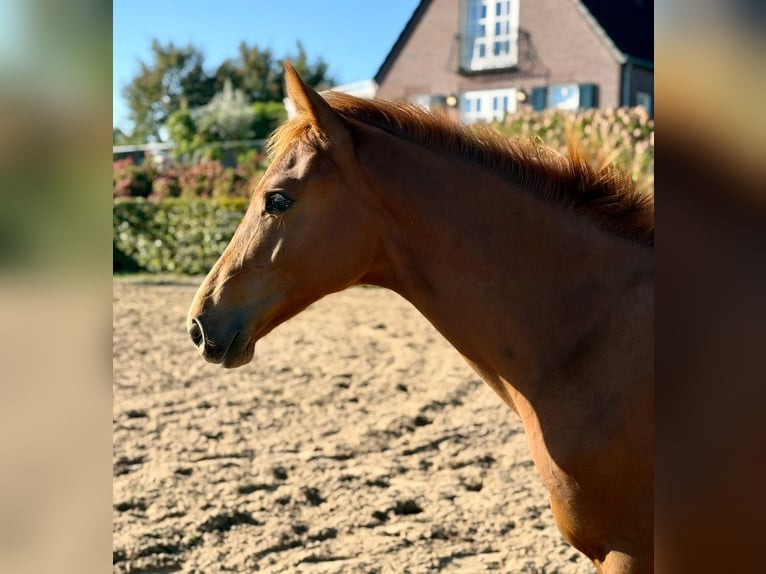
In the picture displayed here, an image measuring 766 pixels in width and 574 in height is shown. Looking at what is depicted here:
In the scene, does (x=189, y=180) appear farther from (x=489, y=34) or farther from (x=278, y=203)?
(x=278, y=203)

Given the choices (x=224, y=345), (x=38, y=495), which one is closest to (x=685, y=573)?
(x=38, y=495)

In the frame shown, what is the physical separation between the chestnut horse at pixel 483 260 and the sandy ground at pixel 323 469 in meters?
1.69

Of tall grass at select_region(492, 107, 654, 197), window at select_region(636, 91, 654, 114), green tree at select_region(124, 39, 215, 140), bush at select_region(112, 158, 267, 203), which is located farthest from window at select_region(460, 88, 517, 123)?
green tree at select_region(124, 39, 215, 140)

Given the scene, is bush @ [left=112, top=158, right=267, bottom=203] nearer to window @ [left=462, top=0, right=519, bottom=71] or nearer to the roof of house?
window @ [left=462, top=0, right=519, bottom=71]

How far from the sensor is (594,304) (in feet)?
6.68

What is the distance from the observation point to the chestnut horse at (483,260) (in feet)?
6.49

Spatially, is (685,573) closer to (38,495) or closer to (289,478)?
(38,495)

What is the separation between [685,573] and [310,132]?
180 cm

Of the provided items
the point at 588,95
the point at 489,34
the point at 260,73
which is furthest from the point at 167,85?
the point at 588,95

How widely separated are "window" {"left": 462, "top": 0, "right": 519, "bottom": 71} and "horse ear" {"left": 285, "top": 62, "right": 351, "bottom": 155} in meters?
23.2

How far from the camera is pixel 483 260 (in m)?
2.11

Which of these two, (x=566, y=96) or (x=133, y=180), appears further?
(x=566, y=96)

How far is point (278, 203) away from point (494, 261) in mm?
648

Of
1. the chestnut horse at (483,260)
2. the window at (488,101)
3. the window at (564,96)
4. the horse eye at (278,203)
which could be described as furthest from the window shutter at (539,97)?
the horse eye at (278,203)
